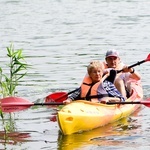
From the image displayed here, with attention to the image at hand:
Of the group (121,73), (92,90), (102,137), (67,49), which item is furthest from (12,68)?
(67,49)

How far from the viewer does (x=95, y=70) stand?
36.3 ft

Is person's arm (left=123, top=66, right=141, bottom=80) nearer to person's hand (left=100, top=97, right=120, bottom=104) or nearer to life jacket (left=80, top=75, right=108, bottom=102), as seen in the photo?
person's hand (left=100, top=97, right=120, bottom=104)

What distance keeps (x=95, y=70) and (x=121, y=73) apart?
87.1 inches

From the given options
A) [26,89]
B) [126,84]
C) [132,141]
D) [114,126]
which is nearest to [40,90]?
[26,89]

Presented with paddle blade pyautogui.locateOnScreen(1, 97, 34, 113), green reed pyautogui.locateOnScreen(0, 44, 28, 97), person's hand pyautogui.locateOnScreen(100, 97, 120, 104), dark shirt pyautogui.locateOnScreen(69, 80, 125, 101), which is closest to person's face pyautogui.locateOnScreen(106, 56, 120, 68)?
dark shirt pyautogui.locateOnScreen(69, 80, 125, 101)

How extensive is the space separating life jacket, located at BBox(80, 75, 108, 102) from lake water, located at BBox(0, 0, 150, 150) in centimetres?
50

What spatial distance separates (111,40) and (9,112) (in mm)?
10747

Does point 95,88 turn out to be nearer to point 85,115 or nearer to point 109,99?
point 109,99

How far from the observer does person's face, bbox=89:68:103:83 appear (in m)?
11.1

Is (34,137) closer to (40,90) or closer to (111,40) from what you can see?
(40,90)

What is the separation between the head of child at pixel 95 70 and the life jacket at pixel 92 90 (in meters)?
0.08

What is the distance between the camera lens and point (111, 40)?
22047mm

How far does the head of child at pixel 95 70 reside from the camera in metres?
11.0

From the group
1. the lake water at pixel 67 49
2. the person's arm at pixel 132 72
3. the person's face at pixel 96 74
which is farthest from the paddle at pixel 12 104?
the person's arm at pixel 132 72
